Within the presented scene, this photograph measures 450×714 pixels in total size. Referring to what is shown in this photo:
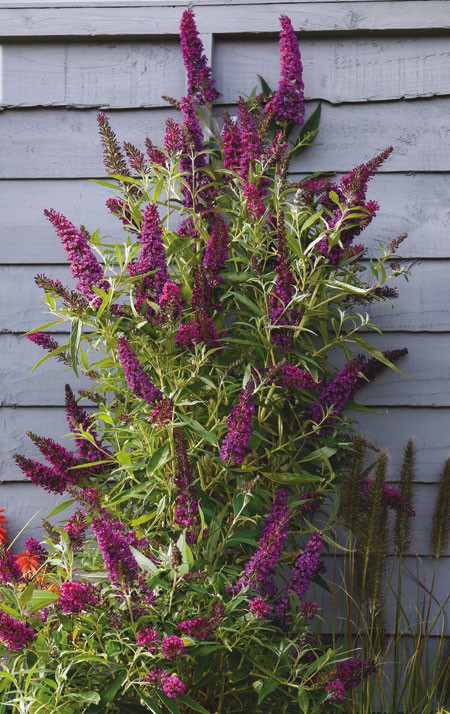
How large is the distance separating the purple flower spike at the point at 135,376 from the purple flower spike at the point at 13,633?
46 centimetres

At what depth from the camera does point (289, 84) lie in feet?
6.14

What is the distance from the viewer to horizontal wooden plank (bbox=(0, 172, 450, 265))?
1.95 m

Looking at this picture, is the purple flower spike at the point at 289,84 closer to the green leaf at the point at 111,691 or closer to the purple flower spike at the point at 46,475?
the purple flower spike at the point at 46,475

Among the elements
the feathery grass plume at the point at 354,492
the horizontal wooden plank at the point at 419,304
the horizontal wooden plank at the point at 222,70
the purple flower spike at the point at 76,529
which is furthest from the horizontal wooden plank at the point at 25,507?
the horizontal wooden plank at the point at 222,70

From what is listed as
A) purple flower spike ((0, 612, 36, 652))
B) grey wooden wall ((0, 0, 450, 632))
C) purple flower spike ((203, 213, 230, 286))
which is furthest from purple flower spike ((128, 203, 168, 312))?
purple flower spike ((0, 612, 36, 652))

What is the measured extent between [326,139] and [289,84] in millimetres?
197

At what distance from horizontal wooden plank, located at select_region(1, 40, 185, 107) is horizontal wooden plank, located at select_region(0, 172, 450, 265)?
27 centimetres

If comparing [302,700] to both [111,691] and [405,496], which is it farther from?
[405,496]

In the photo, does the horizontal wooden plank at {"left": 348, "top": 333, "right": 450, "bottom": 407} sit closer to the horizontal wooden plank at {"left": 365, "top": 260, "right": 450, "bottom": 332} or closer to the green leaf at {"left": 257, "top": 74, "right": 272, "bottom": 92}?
the horizontal wooden plank at {"left": 365, "top": 260, "right": 450, "bottom": 332}

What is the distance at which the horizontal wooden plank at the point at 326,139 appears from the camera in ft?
6.44

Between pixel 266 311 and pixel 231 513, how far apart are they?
1.55ft

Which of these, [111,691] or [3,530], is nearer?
[111,691]

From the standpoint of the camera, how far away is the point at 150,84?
2.00 m

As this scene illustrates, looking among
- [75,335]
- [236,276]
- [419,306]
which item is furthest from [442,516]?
[75,335]
